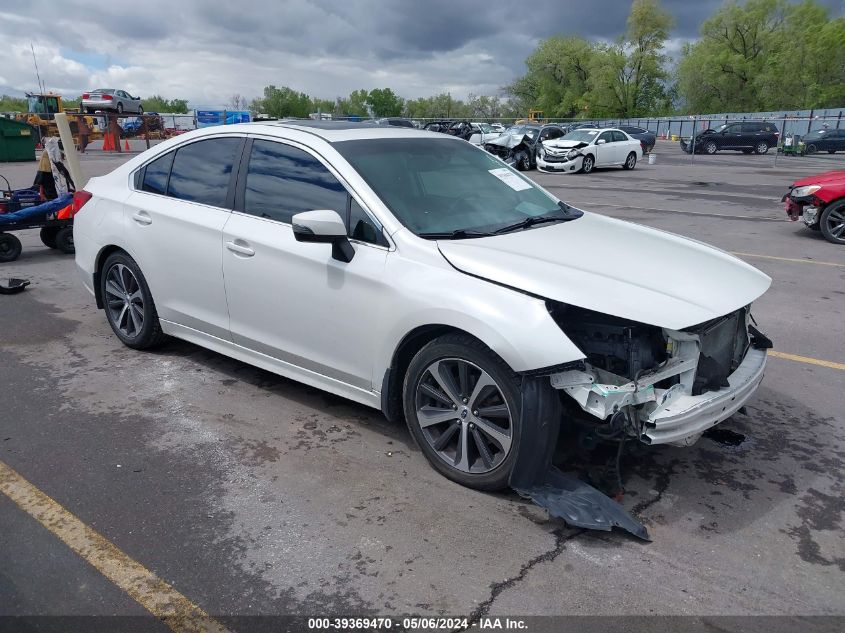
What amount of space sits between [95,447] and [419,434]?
184 centimetres

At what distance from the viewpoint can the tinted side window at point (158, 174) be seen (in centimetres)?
492

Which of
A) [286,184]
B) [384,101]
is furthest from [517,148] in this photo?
[384,101]

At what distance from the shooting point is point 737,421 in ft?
13.8

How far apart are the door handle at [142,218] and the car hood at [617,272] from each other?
8.00 feet

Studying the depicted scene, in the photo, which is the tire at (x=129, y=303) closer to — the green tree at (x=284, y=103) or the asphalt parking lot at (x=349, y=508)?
the asphalt parking lot at (x=349, y=508)

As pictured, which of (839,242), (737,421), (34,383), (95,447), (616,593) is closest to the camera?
(616,593)

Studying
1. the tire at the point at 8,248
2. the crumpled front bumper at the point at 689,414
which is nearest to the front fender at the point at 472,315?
the crumpled front bumper at the point at 689,414

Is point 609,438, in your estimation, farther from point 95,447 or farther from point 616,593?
point 95,447

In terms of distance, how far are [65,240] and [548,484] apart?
8.50 meters

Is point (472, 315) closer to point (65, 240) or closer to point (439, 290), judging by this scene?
point (439, 290)

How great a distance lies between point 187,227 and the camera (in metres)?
4.50

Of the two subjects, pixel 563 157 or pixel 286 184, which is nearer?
pixel 286 184

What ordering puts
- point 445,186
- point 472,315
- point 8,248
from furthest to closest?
point 8,248 < point 445,186 < point 472,315

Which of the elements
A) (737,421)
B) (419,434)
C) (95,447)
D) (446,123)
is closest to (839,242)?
(737,421)
